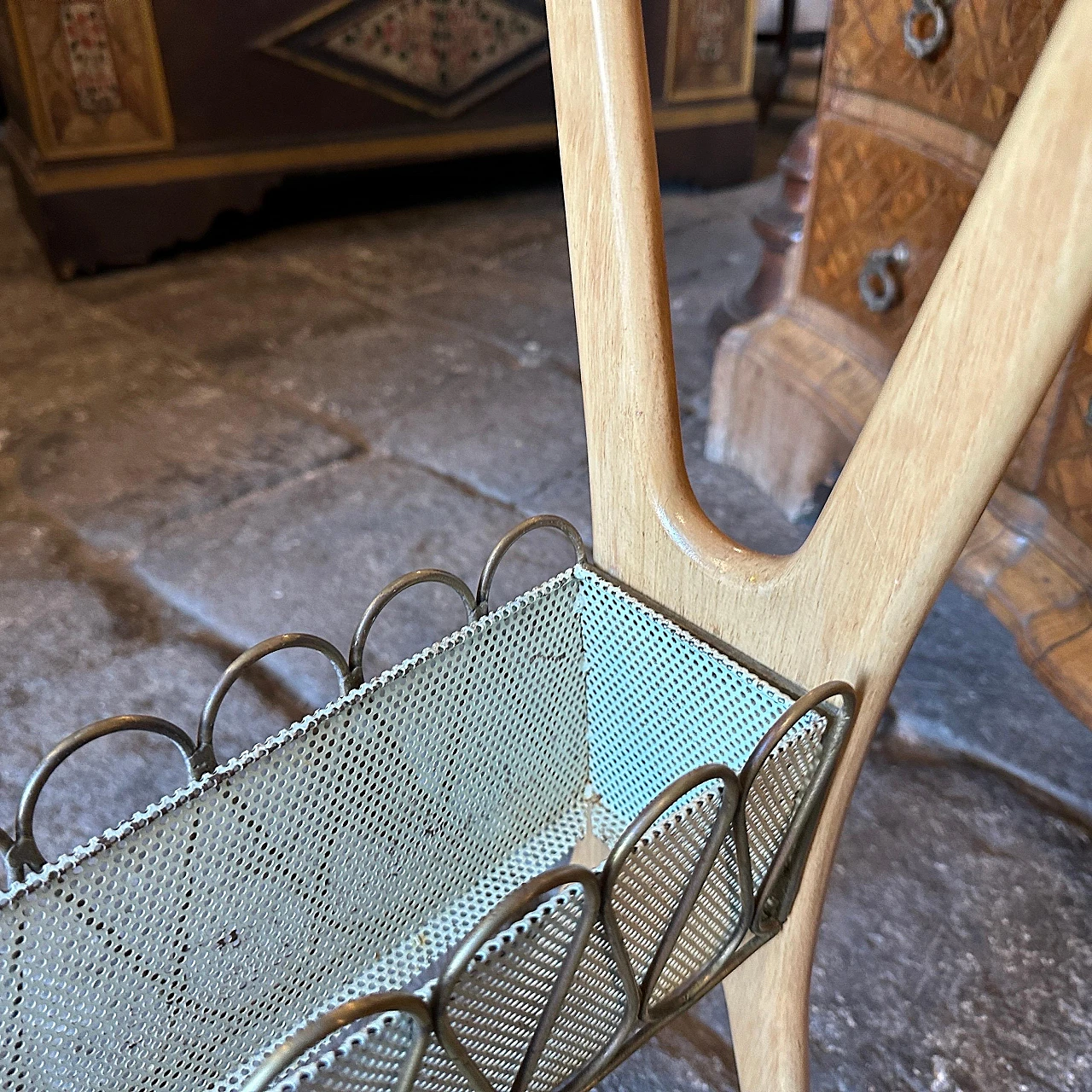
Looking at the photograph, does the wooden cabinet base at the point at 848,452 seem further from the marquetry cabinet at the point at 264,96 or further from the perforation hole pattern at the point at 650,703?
the marquetry cabinet at the point at 264,96

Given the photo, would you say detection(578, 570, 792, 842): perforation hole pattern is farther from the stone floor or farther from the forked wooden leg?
the stone floor

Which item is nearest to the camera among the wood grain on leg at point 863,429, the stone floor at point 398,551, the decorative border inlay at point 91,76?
the wood grain on leg at point 863,429

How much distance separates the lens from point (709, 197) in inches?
101

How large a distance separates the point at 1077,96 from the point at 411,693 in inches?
14.4

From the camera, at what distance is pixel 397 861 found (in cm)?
55

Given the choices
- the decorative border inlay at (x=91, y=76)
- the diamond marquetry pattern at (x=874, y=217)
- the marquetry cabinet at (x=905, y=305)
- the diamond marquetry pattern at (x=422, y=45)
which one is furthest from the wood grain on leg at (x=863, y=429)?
the diamond marquetry pattern at (x=422, y=45)

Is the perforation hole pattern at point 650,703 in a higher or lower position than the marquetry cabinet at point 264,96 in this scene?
lower

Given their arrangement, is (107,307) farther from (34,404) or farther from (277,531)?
(277,531)

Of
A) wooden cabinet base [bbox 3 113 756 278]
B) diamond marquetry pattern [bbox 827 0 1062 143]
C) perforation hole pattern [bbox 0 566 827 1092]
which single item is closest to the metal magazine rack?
perforation hole pattern [bbox 0 566 827 1092]

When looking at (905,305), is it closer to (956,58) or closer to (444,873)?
(956,58)

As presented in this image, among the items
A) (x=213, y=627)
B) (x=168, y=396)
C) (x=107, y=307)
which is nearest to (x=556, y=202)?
(x=107, y=307)

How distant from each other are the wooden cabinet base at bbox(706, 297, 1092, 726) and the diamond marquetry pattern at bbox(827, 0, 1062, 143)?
22 centimetres

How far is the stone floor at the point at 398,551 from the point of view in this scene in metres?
0.75

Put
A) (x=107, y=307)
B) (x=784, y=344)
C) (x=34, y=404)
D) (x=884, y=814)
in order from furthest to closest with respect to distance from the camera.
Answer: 1. (x=107, y=307)
2. (x=34, y=404)
3. (x=784, y=344)
4. (x=884, y=814)
